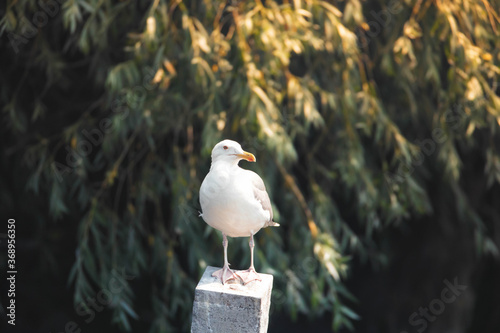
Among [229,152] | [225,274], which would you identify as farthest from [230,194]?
[225,274]

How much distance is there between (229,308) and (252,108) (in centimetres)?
121

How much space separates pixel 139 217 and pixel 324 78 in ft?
4.69

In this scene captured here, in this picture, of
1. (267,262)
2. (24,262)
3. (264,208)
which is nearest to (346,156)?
(267,262)

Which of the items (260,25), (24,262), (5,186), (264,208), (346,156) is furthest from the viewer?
(24,262)

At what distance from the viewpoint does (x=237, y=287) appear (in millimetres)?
2229

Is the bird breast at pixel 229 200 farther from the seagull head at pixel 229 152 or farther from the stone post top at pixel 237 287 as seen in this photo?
the stone post top at pixel 237 287

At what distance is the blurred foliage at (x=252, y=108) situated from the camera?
3240 mm

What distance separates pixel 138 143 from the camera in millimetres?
3656

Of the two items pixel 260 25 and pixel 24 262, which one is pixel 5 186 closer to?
pixel 24 262

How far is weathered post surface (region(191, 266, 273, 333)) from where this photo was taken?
2.17m

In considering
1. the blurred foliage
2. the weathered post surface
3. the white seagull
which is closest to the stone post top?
the weathered post surface

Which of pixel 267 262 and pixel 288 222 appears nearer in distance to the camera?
pixel 267 262

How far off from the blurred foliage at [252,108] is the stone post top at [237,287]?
3.20 feet

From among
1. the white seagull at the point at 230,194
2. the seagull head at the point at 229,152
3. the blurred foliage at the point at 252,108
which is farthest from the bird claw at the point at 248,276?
the blurred foliage at the point at 252,108
